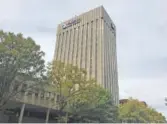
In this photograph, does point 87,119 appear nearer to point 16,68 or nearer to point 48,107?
point 48,107

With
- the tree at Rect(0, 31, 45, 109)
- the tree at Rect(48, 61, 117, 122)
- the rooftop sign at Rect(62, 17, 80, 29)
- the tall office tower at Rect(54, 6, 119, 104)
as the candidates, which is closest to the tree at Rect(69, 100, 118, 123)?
the tree at Rect(48, 61, 117, 122)

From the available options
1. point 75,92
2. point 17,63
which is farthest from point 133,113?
point 17,63

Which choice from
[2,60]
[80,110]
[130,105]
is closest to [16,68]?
[2,60]

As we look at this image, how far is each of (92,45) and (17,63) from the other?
53095mm

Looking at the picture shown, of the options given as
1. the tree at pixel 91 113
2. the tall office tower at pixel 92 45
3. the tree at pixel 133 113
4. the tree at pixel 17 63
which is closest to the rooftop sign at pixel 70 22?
the tall office tower at pixel 92 45

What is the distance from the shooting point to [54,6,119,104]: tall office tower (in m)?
64.5

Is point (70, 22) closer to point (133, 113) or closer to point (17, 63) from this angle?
point (133, 113)

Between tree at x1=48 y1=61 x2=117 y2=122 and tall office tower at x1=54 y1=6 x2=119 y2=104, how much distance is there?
35.7 metres

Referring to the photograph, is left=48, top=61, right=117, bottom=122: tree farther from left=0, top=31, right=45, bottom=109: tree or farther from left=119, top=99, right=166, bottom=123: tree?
left=119, top=99, right=166, bottom=123: tree

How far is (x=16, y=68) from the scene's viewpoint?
16812 mm

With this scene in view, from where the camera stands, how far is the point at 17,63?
55.1ft

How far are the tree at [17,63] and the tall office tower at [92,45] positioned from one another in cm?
4373

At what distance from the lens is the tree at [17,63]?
55.2 feet

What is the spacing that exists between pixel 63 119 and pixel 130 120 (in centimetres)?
Result: 1700
